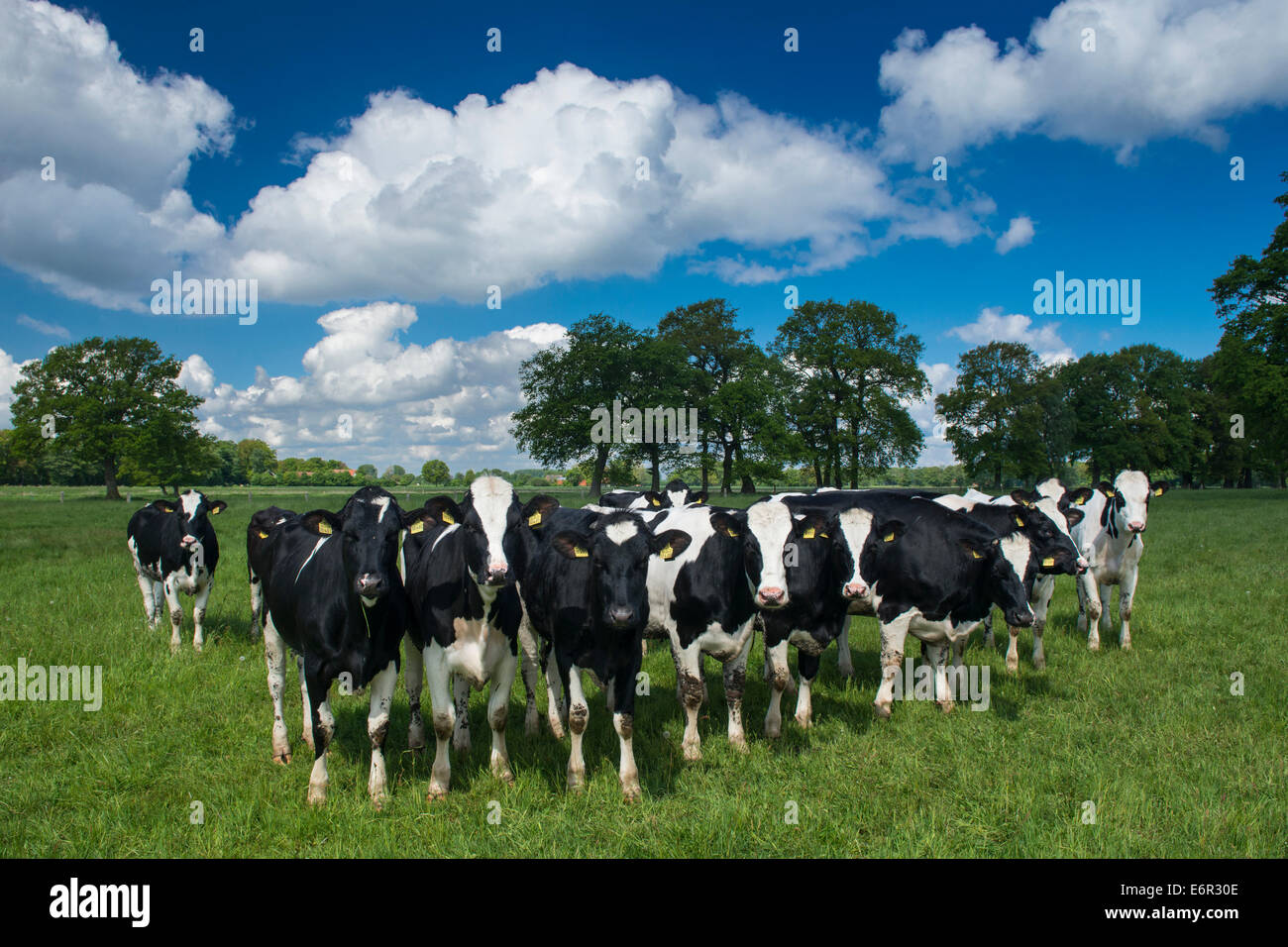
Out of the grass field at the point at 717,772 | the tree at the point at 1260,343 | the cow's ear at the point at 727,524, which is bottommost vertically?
the grass field at the point at 717,772

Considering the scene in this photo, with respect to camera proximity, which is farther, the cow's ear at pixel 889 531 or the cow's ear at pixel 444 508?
the cow's ear at pixel 889 531

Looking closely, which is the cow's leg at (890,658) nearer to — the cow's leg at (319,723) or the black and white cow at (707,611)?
the black and white cow at (707,611)

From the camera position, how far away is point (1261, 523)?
27.6 m

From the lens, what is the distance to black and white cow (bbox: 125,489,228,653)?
10117 mm

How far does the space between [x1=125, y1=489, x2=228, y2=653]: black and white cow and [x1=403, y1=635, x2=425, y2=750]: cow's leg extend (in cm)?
509

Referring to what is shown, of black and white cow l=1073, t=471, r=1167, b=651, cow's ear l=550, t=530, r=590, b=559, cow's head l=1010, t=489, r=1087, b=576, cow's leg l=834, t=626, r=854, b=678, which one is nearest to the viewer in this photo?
cow's ear l=550, t=530, r=590, b=559

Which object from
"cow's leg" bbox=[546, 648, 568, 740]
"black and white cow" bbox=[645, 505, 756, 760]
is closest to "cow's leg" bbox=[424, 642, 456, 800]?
"cow's leg" bbox=[546, 648, 568, 740]

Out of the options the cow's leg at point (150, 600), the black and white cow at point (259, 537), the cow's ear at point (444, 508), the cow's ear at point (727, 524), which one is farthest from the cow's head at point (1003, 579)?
the cow's leg at point (150, 600)

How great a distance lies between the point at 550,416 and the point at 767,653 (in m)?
40.1

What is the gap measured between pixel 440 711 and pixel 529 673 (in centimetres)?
187

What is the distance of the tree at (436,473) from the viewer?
75812 mm

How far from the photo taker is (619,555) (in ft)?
18.9

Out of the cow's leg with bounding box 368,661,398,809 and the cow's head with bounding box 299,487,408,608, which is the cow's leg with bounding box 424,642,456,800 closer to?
the cow's leg with bounding box 368,661,398,809

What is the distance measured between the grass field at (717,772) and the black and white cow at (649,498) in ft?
8.24
